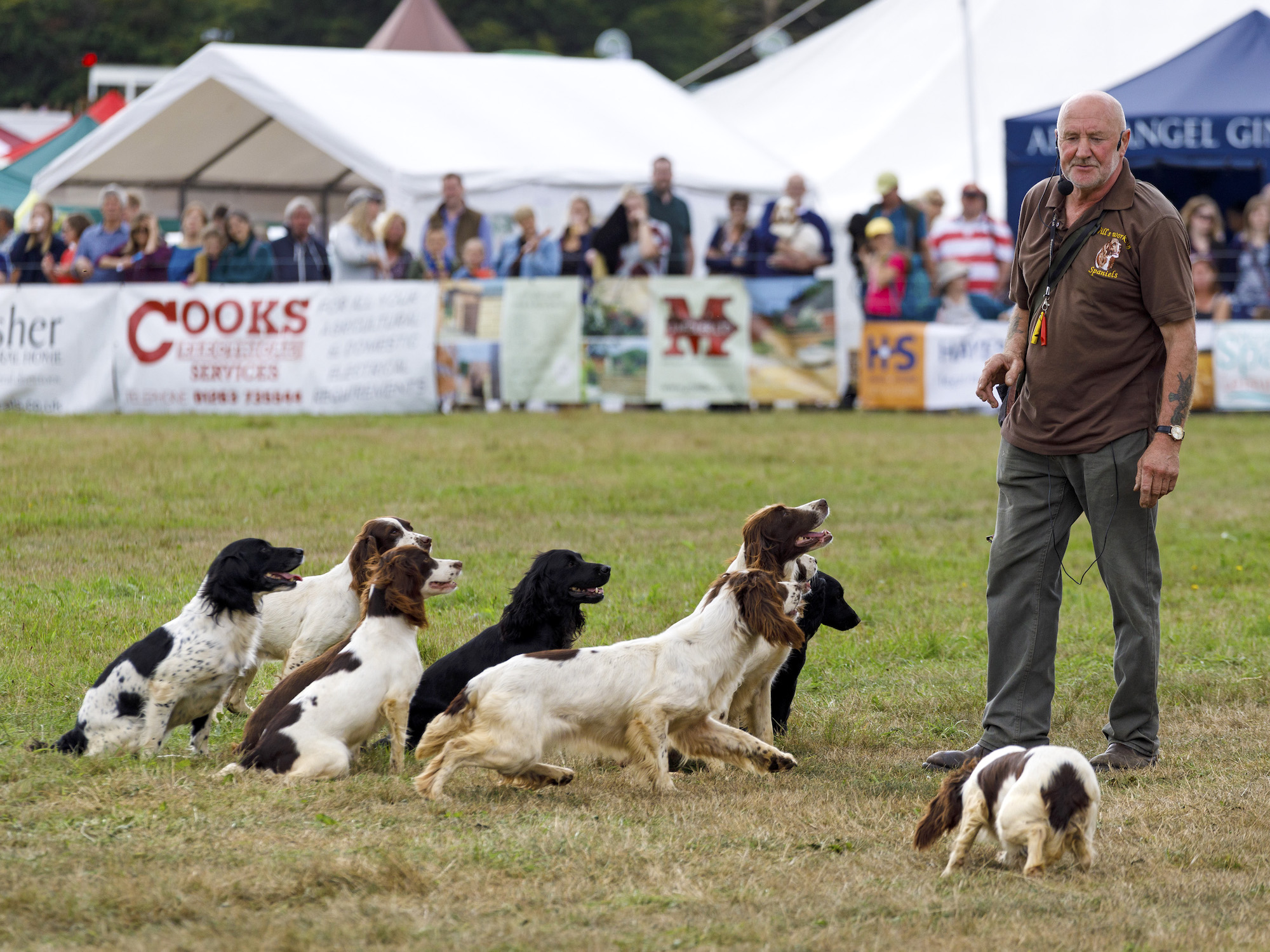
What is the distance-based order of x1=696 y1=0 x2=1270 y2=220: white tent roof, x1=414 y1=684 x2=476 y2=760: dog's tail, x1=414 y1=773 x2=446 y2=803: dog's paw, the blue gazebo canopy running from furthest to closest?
x1=696 y1=0 x2=1270 y2=220: white tent roof → the blue gazebo canopy → x1=414 y1=684 x2=476 y2=760: dog's tail → x1=414 y1=773 x2=446 y2=803: dog's paw

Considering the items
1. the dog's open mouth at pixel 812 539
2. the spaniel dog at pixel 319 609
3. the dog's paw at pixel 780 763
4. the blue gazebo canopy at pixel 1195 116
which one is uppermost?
the blue gazebo canopy at pixel 1195 116

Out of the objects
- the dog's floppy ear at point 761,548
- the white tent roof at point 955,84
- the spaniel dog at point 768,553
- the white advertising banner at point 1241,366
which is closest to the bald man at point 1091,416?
the spaniel dog at point 768,553

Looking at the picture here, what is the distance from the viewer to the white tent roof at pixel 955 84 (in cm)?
2306

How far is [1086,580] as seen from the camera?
936 cm

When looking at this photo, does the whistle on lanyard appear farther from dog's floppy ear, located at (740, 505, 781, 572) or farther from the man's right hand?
dog's floppy ear, located at (740, 505, 781, 572)

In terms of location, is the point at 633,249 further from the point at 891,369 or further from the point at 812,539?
the point at 812,539

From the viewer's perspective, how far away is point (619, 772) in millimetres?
5676

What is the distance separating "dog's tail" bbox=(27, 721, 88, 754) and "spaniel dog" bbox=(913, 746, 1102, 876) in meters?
2.92

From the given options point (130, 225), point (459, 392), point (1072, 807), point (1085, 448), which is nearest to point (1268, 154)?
point (459, 392)

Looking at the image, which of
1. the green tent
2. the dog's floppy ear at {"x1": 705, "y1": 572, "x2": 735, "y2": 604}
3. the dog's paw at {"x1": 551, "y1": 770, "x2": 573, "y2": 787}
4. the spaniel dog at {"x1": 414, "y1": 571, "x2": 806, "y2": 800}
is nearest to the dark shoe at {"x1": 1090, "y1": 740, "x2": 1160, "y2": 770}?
the spaniel dog at {"x1": 414, "y1": 571, "x2": 806, "y2": 800}

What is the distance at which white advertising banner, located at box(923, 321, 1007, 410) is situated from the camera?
17219mm

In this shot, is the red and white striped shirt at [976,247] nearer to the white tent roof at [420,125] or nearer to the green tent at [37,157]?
the white tent roof at [420,125]

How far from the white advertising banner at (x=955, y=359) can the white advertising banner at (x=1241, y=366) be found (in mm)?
2562

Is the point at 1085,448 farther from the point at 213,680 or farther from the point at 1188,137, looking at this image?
the point at 1188,137
